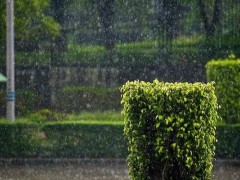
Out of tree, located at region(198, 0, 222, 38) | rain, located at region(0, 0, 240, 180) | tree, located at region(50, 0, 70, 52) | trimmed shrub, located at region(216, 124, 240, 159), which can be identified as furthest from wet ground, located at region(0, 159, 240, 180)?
tree, located at region(198, 0, 222, 38)

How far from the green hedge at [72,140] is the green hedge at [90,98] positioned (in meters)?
8.63

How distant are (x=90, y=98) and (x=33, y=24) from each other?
134 inches

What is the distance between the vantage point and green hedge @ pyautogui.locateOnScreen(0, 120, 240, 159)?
17.2m

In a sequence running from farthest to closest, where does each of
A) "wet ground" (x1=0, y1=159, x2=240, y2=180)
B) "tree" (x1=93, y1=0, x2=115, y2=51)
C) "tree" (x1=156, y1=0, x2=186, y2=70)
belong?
"tree" (x1=93, y1=0, x2=115, y2=51)
"tree" (x1=156, y1=0, x2=186, y2=70)
"wet ground" (x1=0, y1=159, x2=240, y2=180)

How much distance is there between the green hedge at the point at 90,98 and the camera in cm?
2616

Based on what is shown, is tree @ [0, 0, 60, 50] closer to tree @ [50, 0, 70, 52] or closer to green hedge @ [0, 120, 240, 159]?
tree @ [50, 0, 70, 52]

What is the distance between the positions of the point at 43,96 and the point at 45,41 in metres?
2.13

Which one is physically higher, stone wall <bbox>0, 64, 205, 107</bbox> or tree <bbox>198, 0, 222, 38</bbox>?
tree <bbox>198, 0, 222, 38</bbox>

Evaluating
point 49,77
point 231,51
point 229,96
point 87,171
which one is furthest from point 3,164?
point 231,51

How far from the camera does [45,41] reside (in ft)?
87.7

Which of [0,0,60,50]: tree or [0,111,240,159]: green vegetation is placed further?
[0,0,60,50]: tree

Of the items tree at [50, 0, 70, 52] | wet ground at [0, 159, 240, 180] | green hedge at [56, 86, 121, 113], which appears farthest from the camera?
tree at [50, 0, 70, 52]

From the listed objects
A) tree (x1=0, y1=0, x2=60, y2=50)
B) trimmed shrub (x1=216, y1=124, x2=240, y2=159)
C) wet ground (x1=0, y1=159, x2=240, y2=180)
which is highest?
tree (x1=0, y1=0, x2=60, y2=50)

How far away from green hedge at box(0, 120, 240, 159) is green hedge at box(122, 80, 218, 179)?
Answer: 8449 mm
